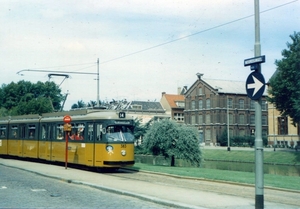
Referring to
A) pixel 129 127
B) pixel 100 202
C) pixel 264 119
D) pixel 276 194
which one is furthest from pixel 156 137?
pixel 264 119

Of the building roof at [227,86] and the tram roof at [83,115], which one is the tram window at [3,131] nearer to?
the tram roof at [83,115]

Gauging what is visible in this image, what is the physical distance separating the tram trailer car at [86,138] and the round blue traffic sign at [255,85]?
39.4 feet

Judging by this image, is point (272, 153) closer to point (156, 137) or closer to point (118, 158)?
point (156, 137)

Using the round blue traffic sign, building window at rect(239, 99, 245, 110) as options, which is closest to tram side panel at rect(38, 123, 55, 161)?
the round blue traffic sign

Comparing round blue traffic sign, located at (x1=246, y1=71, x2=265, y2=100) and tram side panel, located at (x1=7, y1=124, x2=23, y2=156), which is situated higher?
round blue traffic sign, located at (x1=246, y1=71, x2=265, y2=100)

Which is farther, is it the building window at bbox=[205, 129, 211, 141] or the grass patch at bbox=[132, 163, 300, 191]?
the building window at bbox=[205, 129, 211, 141]

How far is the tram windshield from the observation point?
73.1ft

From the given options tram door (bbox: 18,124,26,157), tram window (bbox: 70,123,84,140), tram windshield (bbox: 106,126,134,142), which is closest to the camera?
tram windshield (bbox: 106,126,134,142)

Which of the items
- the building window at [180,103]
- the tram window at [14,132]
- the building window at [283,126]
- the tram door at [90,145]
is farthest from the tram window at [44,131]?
the building window at [180,103]

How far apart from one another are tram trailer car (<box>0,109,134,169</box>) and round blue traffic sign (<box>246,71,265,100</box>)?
1202cm

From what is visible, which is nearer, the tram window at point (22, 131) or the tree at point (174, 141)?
the tram window at point (22, 131)

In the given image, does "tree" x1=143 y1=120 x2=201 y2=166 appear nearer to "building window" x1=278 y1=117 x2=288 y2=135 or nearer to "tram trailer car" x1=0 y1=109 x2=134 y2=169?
"tram trailer car" x1=0 y1=109 x2=134 y2=169

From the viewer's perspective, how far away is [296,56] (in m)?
46.8

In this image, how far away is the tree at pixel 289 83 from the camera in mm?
Result: 46616
